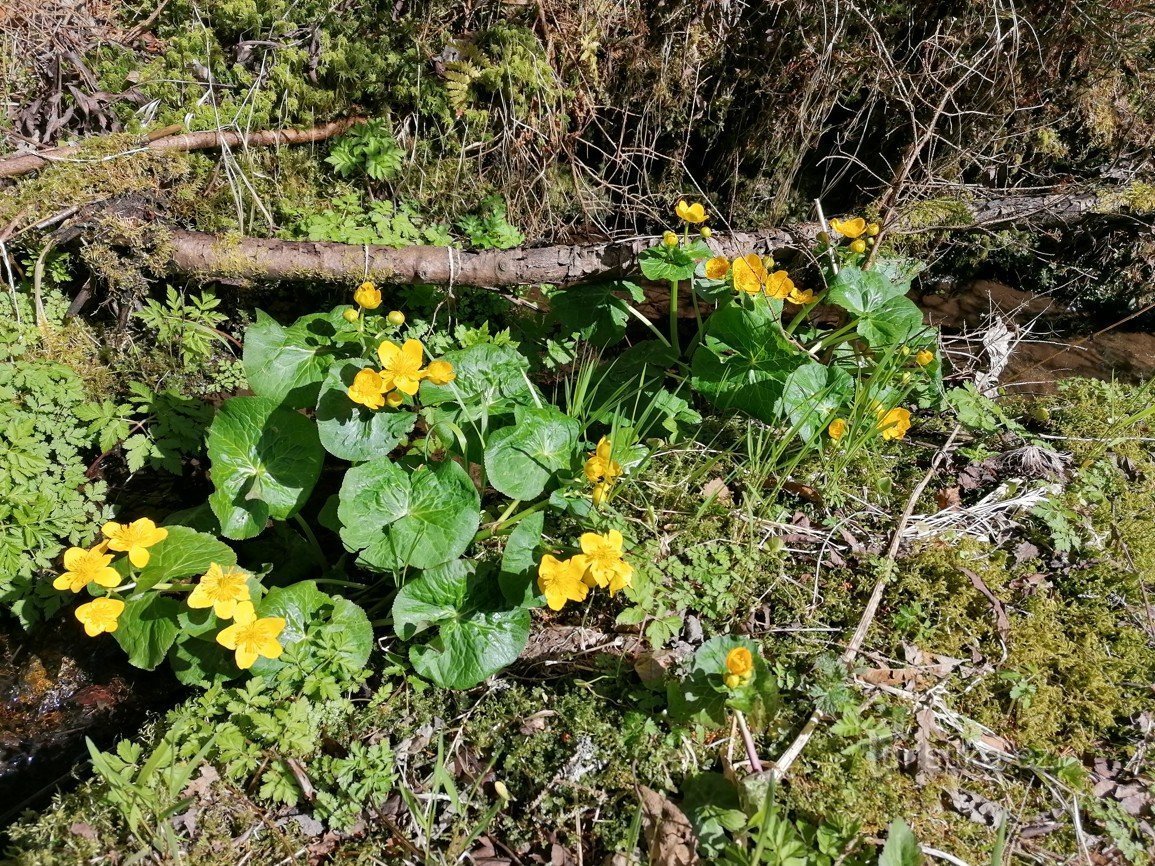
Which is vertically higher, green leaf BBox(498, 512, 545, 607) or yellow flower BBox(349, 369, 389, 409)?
yellow flower BBox(349, 369, 389, 409)

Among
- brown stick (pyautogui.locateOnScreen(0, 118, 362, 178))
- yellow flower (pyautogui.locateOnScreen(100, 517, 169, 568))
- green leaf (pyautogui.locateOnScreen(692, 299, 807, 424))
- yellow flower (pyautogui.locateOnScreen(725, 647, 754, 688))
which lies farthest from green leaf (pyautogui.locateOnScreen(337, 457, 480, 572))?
brown stick (pyautogui.locateOnScreen(0, 118, 362, 178))

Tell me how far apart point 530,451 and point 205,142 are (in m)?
2.25

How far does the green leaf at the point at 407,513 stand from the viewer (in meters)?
2.06

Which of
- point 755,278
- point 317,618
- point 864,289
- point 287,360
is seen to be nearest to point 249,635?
point 317,618

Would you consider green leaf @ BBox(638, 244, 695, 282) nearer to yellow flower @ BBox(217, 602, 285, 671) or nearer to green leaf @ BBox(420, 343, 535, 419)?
green leaf @ BBox(420, 343, 535, 419)

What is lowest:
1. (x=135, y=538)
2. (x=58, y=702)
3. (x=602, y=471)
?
(x=58, y=702)

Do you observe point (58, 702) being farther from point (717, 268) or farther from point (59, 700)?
point (717, 268)

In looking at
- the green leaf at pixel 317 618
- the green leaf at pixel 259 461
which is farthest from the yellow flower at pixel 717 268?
the green leaf at pixel 317 618

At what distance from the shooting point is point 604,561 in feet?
6.12

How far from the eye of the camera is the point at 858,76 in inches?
143

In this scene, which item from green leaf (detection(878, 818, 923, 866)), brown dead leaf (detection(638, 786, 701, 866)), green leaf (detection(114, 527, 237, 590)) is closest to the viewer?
green leaf (detection(878, 818, 923, 866))

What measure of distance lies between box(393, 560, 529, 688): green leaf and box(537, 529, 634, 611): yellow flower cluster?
0.25 meters

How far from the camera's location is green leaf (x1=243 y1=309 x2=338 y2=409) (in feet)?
7.36

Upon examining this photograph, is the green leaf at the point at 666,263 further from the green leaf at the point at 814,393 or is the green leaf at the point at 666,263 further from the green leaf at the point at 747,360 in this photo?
the green leaf at the point at 814,393
